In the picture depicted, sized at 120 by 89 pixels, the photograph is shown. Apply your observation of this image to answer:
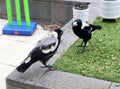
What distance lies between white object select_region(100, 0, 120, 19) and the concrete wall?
0.70m

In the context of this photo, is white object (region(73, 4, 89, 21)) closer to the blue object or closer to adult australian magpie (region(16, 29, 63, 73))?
the blue object

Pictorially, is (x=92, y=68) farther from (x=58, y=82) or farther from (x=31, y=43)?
(x=31, y=43)

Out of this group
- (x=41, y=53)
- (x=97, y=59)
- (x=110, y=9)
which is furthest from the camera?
(x=110, y=9)

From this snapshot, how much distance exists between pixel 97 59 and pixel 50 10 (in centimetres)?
215

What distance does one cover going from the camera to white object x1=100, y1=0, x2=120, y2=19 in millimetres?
4820

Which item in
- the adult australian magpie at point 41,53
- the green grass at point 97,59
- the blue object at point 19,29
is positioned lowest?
the blue object at point 19,29

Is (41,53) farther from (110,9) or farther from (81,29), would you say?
(110,9)

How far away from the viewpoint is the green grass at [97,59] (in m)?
3.54

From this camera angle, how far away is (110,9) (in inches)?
192

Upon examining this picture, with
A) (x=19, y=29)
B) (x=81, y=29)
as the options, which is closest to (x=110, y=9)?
(x=81, y=29)

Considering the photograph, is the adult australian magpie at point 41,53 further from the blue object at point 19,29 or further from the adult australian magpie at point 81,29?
the blue object at point 19,29

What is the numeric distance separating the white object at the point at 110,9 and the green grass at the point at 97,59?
416mm

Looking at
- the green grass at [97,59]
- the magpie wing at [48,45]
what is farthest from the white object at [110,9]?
the magpie wing at [48,45]

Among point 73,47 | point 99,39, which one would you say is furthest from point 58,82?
point 99,39
